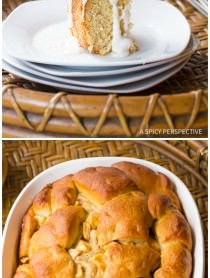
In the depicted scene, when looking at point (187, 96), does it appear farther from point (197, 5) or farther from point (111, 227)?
point (197, 5)

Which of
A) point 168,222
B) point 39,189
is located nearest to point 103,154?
point 39,189

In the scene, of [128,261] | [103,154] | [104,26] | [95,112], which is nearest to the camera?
[128,261]

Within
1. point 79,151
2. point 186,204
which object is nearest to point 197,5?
point 79,151

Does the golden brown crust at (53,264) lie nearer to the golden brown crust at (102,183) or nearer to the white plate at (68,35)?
the golden brown crust at (102,183)

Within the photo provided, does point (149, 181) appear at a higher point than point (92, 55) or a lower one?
lower

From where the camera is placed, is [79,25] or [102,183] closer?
[102,183]

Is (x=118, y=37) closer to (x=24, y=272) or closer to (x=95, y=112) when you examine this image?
(x=95, y=112)

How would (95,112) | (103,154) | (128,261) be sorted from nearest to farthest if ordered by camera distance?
1. (128,261)
2. (95,112)
3. (103,154)
